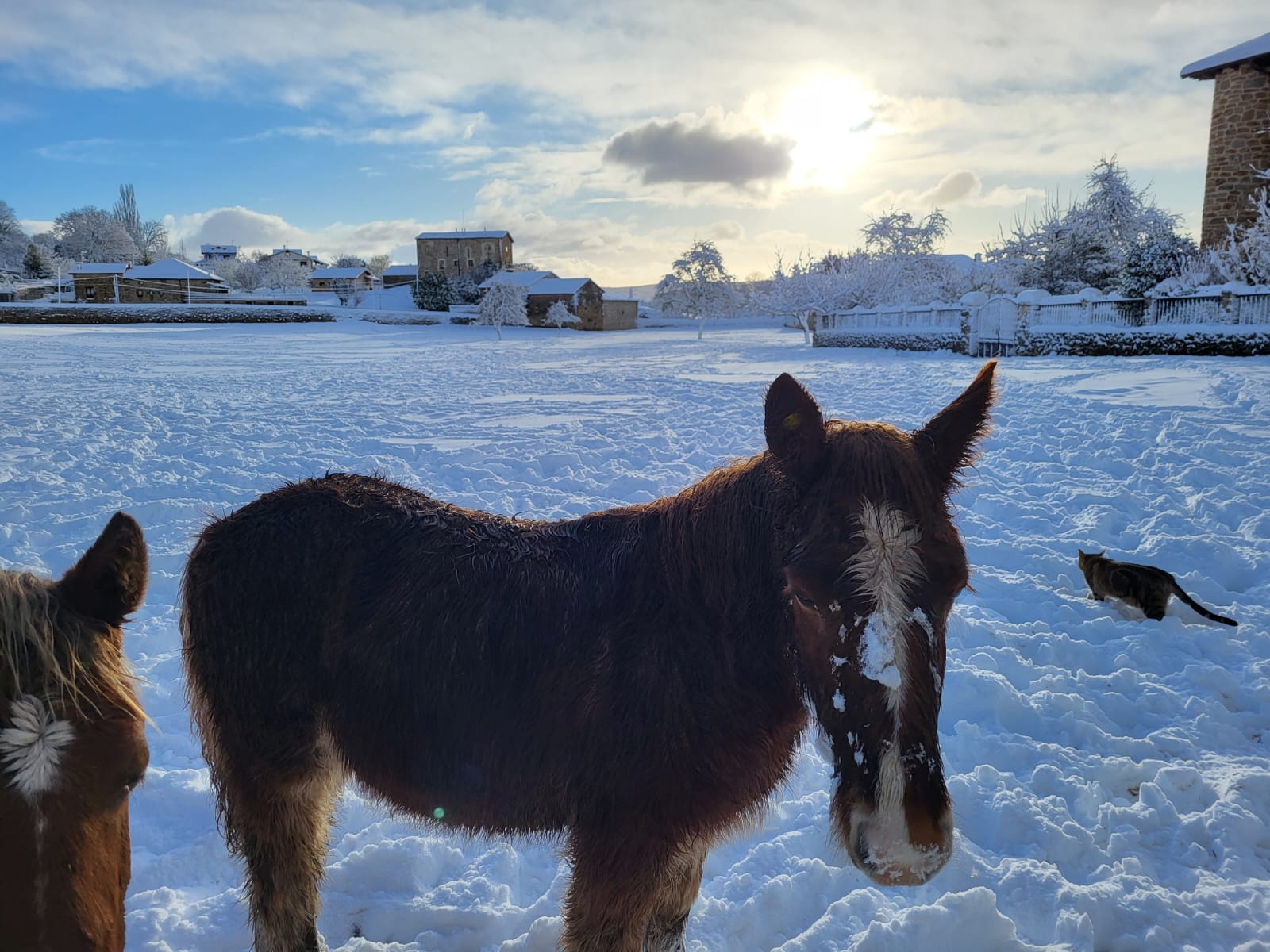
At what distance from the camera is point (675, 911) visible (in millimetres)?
2434

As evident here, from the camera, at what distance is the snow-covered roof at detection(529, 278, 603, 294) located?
64125mm

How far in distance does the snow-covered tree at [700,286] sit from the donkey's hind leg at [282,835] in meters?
72.2

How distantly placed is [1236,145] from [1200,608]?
2838cm

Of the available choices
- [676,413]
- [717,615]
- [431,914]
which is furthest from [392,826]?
[676,413]

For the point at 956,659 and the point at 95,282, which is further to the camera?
the point at 95,282

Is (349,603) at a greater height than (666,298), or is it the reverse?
(666,298)

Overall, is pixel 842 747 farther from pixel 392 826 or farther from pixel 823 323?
pixel 823 323

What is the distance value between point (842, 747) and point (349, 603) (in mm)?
1563

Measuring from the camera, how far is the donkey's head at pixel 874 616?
1657 millimetres

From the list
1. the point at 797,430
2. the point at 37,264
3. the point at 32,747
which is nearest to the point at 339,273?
the point at 37,264

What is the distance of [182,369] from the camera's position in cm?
2011

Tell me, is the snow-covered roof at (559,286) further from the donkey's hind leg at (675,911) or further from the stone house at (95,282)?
the donkey's hind leg at (675,911)

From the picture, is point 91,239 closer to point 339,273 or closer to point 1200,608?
point 339,273

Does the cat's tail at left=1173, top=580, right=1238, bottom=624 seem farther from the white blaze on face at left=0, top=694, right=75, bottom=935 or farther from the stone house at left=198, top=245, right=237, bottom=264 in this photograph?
the stone house at left=198, top=245, right=237, bottom=264
